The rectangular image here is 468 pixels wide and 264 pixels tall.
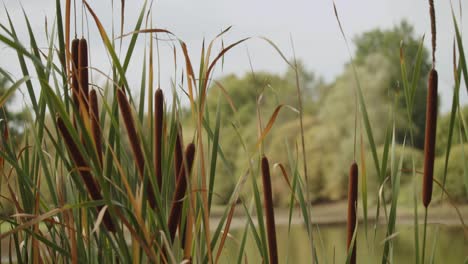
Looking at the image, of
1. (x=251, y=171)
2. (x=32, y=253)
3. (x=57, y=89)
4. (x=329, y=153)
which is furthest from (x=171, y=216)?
(x=329, y=153)

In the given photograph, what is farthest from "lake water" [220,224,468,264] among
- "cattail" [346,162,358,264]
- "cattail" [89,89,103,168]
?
"cattail" [89,89,103,168]

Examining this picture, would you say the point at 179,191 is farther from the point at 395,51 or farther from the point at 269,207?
the point at 395,51

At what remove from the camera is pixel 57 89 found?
112 centimetres

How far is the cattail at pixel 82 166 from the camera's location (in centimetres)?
88

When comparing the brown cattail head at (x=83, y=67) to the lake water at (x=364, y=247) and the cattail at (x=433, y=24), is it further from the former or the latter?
the lake water at (x=364, y=247)

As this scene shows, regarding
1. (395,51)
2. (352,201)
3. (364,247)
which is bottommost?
(364,247)

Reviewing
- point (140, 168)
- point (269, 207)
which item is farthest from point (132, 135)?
point (269, 207)

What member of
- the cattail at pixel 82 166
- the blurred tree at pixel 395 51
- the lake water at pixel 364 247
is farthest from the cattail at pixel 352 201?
the blurred tree at pixel 395 51

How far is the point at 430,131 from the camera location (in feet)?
3.35

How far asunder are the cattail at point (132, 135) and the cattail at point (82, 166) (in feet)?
0.21

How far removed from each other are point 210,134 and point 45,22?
438mm

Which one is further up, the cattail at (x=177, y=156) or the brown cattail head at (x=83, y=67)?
the brown cattail head at (x=83, y=67)

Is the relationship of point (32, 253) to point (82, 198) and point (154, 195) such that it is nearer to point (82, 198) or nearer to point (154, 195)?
point (82, 198)

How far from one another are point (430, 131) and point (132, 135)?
449mm
